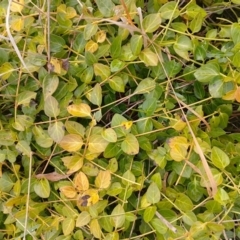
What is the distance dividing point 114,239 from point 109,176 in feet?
0.36

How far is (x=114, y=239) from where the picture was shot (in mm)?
763

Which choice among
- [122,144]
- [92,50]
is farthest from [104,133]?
[92,50]

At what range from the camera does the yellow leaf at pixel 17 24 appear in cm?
78

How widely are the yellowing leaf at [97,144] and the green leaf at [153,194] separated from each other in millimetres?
106

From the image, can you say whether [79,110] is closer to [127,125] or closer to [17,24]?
[127,125]

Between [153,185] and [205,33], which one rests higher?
[205,33]

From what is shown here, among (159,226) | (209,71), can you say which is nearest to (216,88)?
(209,71)

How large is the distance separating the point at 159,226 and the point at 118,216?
0.07 meters

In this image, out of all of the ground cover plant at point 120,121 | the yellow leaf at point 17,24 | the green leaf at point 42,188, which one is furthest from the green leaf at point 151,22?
the green leaf at point 42,188

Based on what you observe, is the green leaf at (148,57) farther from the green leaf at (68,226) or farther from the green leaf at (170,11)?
the green leaf at (68,226)

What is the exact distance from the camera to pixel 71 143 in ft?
2.49

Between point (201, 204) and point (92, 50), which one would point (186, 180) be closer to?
point (201, 204)

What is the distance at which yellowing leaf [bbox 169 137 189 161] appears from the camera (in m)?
0.74

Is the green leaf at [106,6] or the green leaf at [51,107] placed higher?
the green leaf at [106,6]
